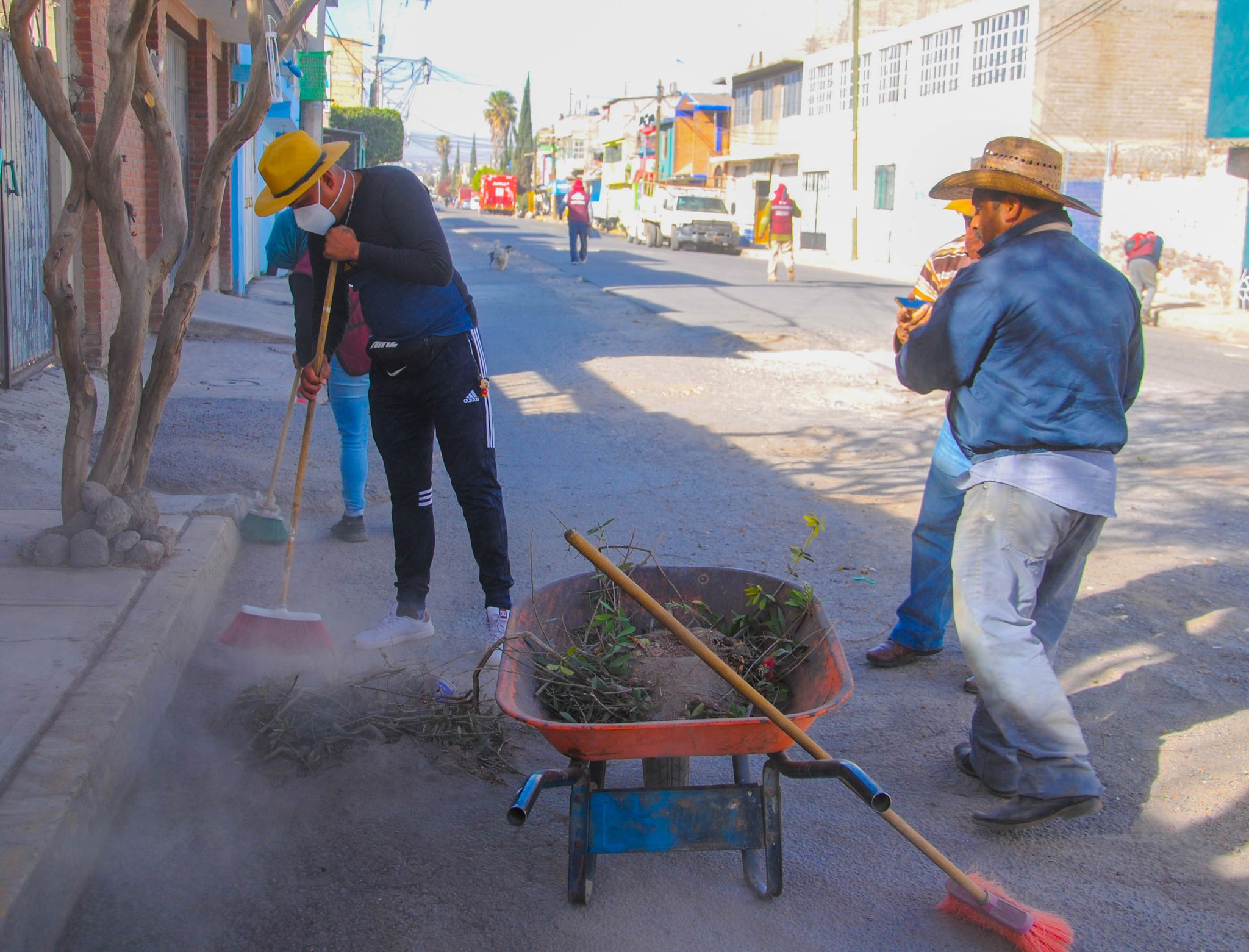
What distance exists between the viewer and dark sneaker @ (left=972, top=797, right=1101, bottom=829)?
3018mm

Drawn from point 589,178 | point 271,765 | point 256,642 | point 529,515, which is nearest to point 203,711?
point 256,642

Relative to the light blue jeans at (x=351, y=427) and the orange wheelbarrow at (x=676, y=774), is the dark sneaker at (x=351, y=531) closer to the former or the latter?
the light blue jeans at (x=351, y=427)

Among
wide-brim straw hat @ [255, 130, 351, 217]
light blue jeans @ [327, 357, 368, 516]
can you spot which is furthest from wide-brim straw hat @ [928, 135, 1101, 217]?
light blue jeans @ [327, 357, 368, 516]

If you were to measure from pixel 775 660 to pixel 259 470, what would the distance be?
4.34 meters

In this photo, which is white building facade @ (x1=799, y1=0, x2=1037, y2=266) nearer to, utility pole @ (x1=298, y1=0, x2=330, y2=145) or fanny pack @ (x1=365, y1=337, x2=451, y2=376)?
utility pole @ (x1=298, y1=0, x2=330, y2=145)

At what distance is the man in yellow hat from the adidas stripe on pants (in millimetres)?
1556

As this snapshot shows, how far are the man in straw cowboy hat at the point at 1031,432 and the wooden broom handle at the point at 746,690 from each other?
0.64 m

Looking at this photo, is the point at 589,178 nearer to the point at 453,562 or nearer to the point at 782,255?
the point at 782,255

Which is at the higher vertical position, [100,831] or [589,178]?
[589,178]

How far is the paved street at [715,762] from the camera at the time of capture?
2.71 m

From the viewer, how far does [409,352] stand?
3.96 m

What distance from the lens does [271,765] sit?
3334 mm

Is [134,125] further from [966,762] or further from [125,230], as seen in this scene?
[966,762]

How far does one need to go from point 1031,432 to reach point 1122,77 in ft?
100
